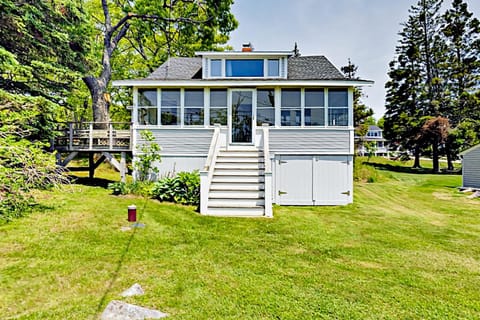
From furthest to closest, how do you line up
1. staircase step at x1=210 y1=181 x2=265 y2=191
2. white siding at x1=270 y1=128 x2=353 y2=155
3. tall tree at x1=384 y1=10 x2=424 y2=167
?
tall tree at x1=384 y1=10 x2=424 y2=167
white siding at x1=270 y1=128 x2=353 y2=155
staircase step at x1=210 y1=181 x2=265 y2=191

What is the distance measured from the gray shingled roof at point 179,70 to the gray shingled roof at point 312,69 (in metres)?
3.85

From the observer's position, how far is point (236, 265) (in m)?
4.32

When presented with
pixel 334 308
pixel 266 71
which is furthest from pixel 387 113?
pixel 334 308

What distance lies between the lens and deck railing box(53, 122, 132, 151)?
1066 centimetres

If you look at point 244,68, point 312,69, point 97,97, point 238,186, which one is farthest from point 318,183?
point 97,97

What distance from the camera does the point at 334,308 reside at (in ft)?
10.3

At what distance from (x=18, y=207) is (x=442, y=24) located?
3512cm

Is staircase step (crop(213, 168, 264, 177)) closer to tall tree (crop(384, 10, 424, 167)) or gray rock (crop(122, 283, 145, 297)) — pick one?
gray rock (crop(122, 283, 145, 297))

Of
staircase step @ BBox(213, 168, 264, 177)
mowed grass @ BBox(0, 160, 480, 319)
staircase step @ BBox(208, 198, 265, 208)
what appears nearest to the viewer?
mowed grass @ BBox(0, 160, 480, 319)

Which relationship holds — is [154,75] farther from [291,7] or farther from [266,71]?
[291,7]

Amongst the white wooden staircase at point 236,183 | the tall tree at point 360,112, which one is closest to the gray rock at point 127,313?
the white wooden staircase at point 236,183

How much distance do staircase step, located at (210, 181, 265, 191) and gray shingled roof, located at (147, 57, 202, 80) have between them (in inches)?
200

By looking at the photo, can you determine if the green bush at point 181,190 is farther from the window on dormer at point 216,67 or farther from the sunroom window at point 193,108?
the window on dormer at point 216,67

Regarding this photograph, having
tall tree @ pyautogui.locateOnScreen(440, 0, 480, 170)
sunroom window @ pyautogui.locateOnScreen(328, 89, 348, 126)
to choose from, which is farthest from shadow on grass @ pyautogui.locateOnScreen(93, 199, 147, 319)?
tall tree @ pyautogui.locateOnScreen(440, 0, 480, 170)
